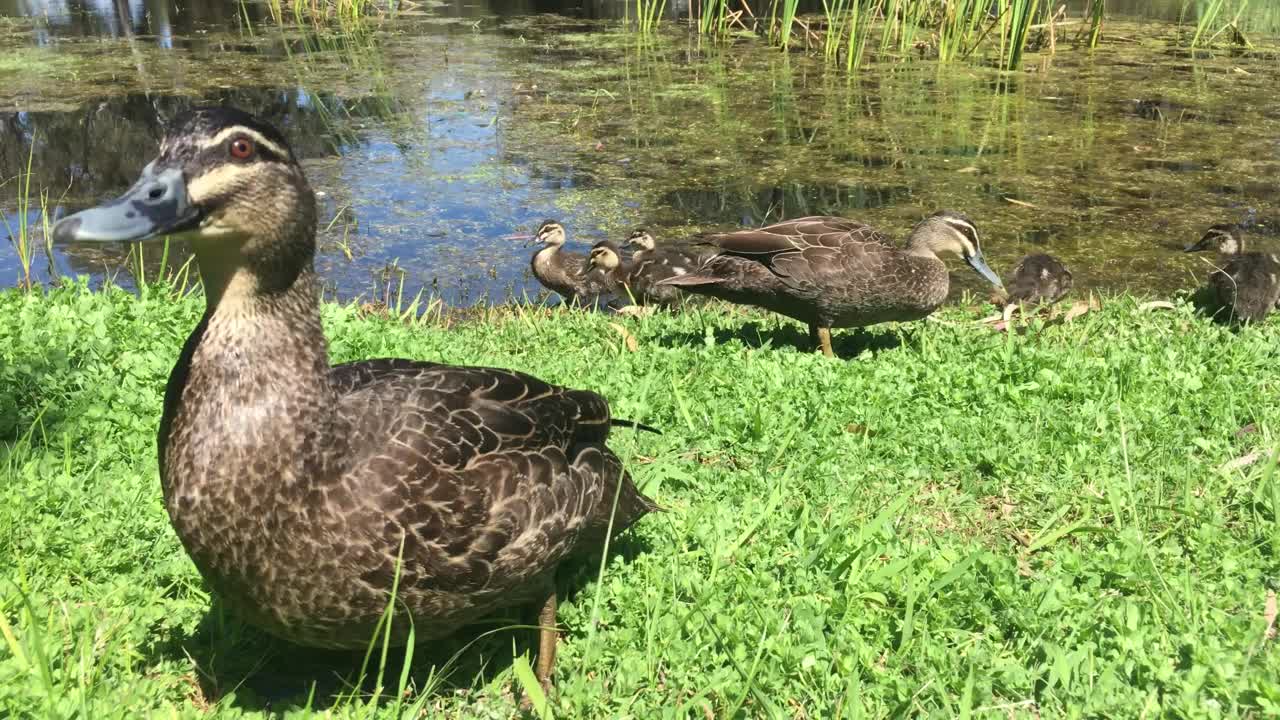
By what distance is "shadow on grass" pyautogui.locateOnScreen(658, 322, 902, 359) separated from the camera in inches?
238

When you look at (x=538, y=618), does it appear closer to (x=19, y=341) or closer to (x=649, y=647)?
(x=649, y=647)

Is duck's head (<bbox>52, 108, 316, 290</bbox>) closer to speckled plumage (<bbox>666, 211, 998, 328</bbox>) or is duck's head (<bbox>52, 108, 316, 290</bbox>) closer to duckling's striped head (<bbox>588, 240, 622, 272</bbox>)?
speckled plumage (<bbox>666, 211, 998, 328</bbox>)

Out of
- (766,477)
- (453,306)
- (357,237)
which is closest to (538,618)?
(766,477)

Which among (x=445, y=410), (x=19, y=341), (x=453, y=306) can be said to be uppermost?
(x=445, y=410)

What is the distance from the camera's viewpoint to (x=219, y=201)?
7.97ft

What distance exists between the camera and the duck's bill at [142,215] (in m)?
2.26

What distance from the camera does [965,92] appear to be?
13.3 m

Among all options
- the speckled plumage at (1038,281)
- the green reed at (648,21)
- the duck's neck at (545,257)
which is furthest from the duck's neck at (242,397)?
the green reed at (648,21)

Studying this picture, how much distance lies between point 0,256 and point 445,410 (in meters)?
6.78

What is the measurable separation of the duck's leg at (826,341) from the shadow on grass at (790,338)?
0.11 meters

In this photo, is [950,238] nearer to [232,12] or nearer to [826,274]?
[826,274]

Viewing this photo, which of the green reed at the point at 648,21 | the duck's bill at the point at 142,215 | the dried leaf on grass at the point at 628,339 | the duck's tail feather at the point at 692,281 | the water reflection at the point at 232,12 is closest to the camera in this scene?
the duck's bill at the point at 142,215

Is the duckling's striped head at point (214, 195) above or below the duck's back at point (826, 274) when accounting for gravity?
above

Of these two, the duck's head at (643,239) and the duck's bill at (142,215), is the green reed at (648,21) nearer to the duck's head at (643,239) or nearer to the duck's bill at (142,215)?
the duck's head at (643,239)
